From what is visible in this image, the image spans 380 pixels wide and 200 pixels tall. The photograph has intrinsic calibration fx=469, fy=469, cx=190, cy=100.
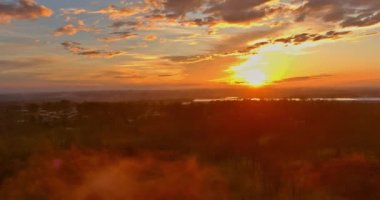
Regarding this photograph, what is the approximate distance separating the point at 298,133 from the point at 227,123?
6898 mm

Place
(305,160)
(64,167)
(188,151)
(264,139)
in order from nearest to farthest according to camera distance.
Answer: (64,167)
(305,160)
(188,151)
(264,139)

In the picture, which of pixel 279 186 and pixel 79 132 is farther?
pixel 79 132

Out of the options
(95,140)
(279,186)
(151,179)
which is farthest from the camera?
(95,140)

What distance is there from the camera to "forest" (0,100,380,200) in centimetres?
1230

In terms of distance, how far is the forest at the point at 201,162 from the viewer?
40.4ft

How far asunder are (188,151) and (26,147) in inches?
292

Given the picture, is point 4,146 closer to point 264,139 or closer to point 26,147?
point 26,147

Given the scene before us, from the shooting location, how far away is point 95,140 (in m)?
25.2

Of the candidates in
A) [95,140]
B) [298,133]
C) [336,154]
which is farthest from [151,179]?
[298,133]

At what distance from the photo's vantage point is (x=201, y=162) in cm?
1714

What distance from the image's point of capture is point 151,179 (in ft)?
45.1

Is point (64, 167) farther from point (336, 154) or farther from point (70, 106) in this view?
point (70, 106)

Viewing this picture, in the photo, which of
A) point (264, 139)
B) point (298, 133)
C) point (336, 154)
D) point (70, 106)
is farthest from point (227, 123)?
point (70, 106)

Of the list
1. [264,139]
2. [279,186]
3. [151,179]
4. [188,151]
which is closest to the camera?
[279,186]
